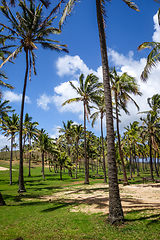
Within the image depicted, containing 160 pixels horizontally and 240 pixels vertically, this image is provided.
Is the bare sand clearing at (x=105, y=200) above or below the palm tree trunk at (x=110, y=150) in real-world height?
below

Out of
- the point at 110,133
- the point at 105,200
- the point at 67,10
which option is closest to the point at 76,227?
the point at 110,133

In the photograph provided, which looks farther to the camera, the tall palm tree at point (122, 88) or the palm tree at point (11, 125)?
the palm tree at point (11, 125)

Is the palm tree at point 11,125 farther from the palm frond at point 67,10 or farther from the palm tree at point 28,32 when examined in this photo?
the palm frond at point 67,10

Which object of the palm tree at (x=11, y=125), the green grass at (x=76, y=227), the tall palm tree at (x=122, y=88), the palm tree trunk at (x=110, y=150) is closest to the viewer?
the green grass at (x=76, y=227)

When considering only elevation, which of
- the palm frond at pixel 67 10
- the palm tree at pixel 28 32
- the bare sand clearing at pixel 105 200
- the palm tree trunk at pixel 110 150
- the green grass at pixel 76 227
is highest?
the palm tree at pixel 28 32

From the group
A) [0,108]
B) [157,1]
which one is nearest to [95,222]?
[157,1]

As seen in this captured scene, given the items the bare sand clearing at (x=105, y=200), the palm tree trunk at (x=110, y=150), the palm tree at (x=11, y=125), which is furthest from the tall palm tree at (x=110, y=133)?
the palm tree at (x=11, y=125)

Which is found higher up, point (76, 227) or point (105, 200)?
point (76, 227)

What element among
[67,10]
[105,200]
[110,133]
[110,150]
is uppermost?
[67,10]

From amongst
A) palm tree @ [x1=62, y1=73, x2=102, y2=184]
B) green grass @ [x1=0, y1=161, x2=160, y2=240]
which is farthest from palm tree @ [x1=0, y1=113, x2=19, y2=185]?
green grass @ [x1=0, y1=161, x2=160, y2=240]

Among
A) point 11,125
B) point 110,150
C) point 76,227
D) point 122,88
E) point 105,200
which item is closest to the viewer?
point 76,227

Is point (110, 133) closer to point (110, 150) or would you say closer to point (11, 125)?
point (110, 150)

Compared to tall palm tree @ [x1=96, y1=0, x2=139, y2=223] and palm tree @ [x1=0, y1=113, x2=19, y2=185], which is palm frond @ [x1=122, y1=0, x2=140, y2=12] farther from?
palm tree @ [x1=0, y1=113, x2=19, y2=185]

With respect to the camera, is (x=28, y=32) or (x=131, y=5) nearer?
(x=131, y=5)
